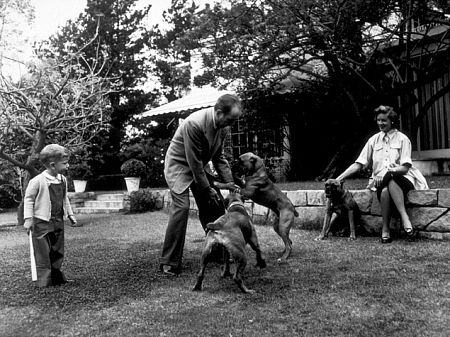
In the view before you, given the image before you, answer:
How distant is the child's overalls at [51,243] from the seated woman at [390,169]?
325 cm

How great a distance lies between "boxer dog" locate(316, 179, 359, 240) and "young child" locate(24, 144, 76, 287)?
311cm

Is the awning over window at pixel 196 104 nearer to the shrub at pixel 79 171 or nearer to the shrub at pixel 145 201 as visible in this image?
the shrub at pixel 79 171

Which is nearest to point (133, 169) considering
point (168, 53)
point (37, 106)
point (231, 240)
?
point (37, 106)

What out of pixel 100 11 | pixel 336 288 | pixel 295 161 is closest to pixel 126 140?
pixel 100 11

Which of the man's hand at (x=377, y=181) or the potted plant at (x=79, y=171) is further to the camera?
the potted plant at (x=79, y=171)

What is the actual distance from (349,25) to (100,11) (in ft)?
62.6

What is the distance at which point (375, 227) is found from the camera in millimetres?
5965

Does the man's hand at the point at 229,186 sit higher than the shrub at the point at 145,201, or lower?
higher

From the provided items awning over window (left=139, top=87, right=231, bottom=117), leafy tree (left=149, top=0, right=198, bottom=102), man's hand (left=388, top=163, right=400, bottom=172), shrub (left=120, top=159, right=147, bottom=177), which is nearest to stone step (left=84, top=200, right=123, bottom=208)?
shrub (left=120, top=159, right=147, bottom=177)

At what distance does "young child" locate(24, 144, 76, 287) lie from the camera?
161 inches

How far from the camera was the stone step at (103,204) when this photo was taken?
43.9ft

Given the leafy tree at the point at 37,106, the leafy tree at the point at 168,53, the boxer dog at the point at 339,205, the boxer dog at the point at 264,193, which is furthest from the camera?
the leafy tree at the point at 168,53

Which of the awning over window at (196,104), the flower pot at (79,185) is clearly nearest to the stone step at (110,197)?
the flower pot at (79,185)

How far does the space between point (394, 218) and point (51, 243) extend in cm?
404
